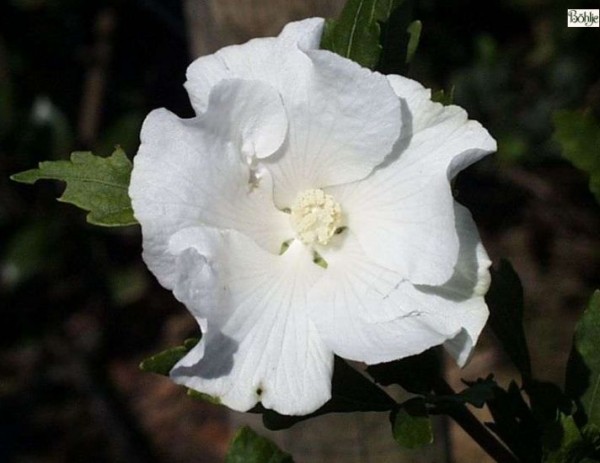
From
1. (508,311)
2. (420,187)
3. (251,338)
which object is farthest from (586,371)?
(251,338)

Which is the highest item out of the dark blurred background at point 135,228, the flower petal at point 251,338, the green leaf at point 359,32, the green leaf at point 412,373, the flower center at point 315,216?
the green leaf at point 359,32

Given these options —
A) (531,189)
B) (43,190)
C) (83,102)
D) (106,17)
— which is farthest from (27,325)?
(531,189)

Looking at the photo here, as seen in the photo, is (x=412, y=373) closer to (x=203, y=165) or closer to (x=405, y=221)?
(x=405, y=221)

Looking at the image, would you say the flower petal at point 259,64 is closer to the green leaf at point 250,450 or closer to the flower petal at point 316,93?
the flower petal at point 316,93

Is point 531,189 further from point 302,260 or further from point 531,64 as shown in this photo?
point 302,260

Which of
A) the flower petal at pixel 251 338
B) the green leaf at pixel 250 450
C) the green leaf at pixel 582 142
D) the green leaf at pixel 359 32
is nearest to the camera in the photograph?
the flower petal at pixel 251 338

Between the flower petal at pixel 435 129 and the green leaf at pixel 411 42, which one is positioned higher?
the green leaf at pixel 411 42

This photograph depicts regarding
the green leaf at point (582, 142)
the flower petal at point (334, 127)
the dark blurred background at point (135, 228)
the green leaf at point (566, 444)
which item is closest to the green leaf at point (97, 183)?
the flower petal at point (334, 127)
